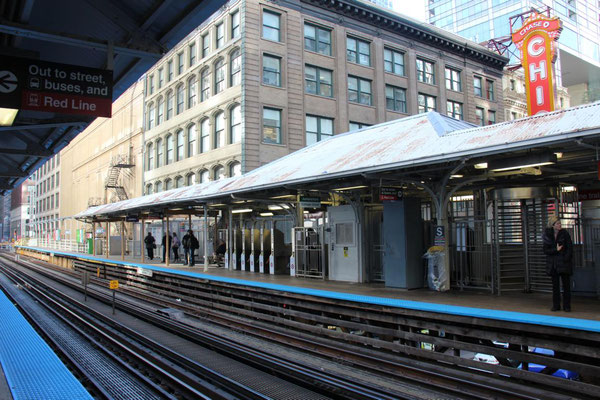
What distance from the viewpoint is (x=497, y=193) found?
37.4 ft

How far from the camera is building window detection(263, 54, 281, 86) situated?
2986cm

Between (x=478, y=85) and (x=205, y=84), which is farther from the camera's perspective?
(x=478, y=85)

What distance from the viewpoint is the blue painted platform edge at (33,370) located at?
555cm

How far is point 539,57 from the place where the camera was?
21141 mm

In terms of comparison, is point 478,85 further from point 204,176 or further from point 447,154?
point 447,154

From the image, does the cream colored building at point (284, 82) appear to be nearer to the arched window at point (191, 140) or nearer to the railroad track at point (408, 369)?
the arched window at point (191, 140)

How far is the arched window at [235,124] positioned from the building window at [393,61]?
43.2 ft

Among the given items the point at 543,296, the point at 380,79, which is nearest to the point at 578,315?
the point at 543,296

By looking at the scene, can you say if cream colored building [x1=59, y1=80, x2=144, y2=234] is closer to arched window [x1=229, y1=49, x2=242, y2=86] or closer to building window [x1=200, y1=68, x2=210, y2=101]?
building window [x1=200, y1=68, x2=210, y2=101]

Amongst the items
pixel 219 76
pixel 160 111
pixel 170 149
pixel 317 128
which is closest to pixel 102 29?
pixel 317 128

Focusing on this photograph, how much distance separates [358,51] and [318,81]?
474 cm

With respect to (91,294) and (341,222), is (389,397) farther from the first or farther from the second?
(91,294)

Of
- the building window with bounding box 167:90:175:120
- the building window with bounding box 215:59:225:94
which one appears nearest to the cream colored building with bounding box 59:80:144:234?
the building window with bounding box 167:90:175:120

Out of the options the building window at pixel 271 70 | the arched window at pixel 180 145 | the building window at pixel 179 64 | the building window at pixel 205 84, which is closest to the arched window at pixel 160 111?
the building window at pixel 179 64
